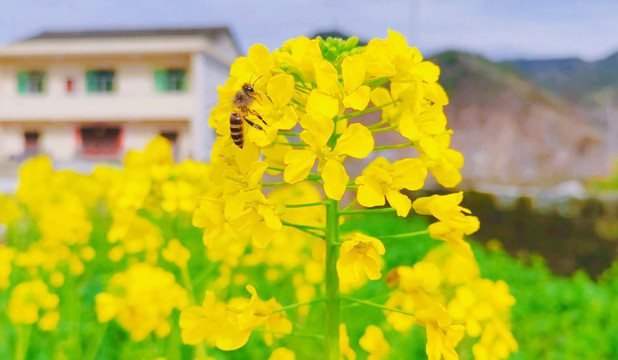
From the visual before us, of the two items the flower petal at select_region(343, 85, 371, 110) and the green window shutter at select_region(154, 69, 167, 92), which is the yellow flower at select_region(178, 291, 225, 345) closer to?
the flower petal at select_region(343, 85, 371, 110)

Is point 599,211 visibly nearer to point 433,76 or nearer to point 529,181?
point 529,181

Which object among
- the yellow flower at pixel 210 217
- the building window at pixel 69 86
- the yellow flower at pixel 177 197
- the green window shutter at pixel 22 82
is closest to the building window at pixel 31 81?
the green window shutter at pixel 22 82

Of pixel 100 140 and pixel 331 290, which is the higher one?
pixel 100 140

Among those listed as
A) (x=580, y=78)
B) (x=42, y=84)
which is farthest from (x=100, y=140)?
(x=580, y=78)

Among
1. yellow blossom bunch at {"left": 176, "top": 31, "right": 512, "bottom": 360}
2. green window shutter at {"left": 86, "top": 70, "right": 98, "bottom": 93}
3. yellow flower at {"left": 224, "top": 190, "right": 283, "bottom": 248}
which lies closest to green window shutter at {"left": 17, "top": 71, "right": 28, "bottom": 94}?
green window shutter at {"left": 86, "top": 70, "right": 98, "bottom": 93}

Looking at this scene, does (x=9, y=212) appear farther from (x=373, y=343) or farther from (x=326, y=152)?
(x=326, y=152)

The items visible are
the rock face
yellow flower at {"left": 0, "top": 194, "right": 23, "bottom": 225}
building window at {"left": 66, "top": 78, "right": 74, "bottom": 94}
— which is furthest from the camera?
building window at {"left": 66, "top": 78, "right": 74, "bottom": 94}

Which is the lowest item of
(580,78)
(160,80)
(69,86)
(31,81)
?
(580,78)

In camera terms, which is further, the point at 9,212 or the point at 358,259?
the point at 9,212
